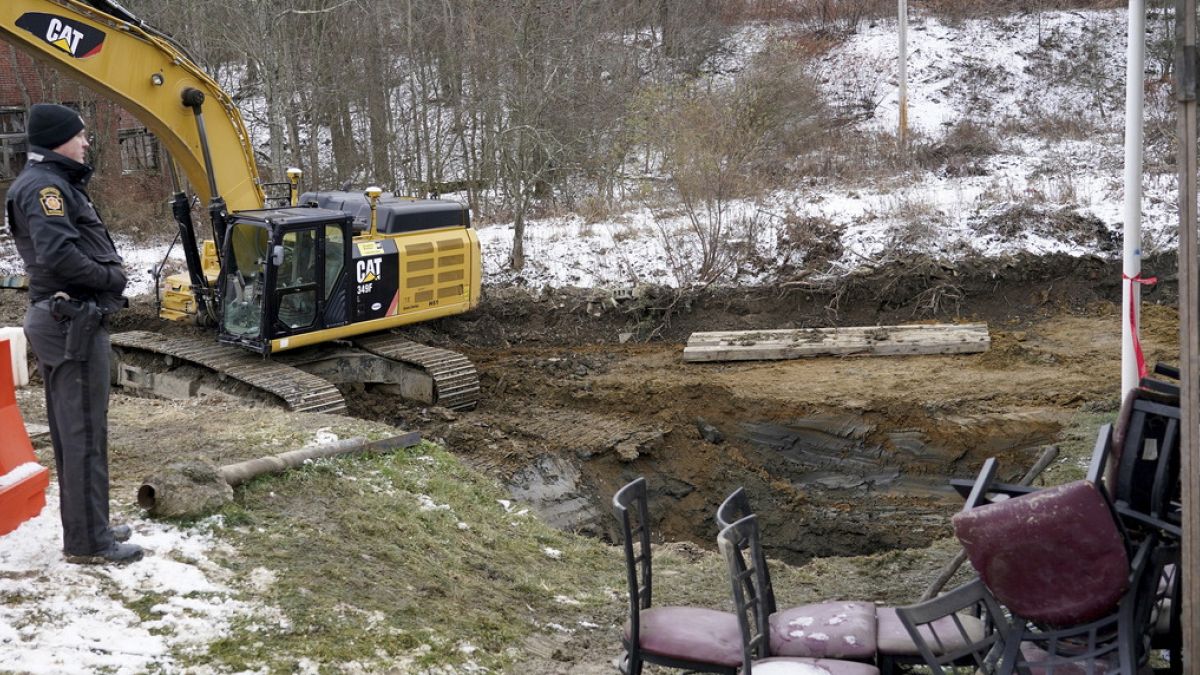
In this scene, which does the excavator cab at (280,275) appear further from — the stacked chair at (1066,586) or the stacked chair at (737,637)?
the stacked chair at (1066,586)

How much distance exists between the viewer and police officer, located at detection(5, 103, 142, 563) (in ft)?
16.3

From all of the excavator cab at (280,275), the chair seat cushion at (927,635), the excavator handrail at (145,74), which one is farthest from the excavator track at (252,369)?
the chair seat cushion at (927,635)

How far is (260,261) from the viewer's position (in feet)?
34.6

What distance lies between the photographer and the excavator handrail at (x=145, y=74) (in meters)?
9.48

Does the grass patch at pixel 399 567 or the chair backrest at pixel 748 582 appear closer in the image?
the chair backrest at pixel 748 582

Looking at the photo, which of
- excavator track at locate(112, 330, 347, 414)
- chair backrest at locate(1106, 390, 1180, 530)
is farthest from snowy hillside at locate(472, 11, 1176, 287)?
chair backrest at locate(1106, 390, 1180, 530)

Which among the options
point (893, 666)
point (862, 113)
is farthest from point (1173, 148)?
point (893, 666)

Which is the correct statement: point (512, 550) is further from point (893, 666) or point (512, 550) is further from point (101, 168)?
point (101, 168)

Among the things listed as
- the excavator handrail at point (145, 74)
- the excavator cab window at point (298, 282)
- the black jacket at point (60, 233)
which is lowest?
the excavator cab window at point (298, 282)

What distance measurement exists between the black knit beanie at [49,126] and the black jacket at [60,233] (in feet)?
0.17

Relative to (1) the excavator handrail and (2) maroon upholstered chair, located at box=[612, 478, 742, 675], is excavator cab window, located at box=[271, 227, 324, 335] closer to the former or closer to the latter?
(1) the excavator handrail

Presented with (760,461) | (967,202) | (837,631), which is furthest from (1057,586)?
(967,202)

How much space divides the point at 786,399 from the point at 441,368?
11.2 ft

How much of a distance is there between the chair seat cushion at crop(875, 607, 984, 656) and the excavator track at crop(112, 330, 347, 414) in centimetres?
688
